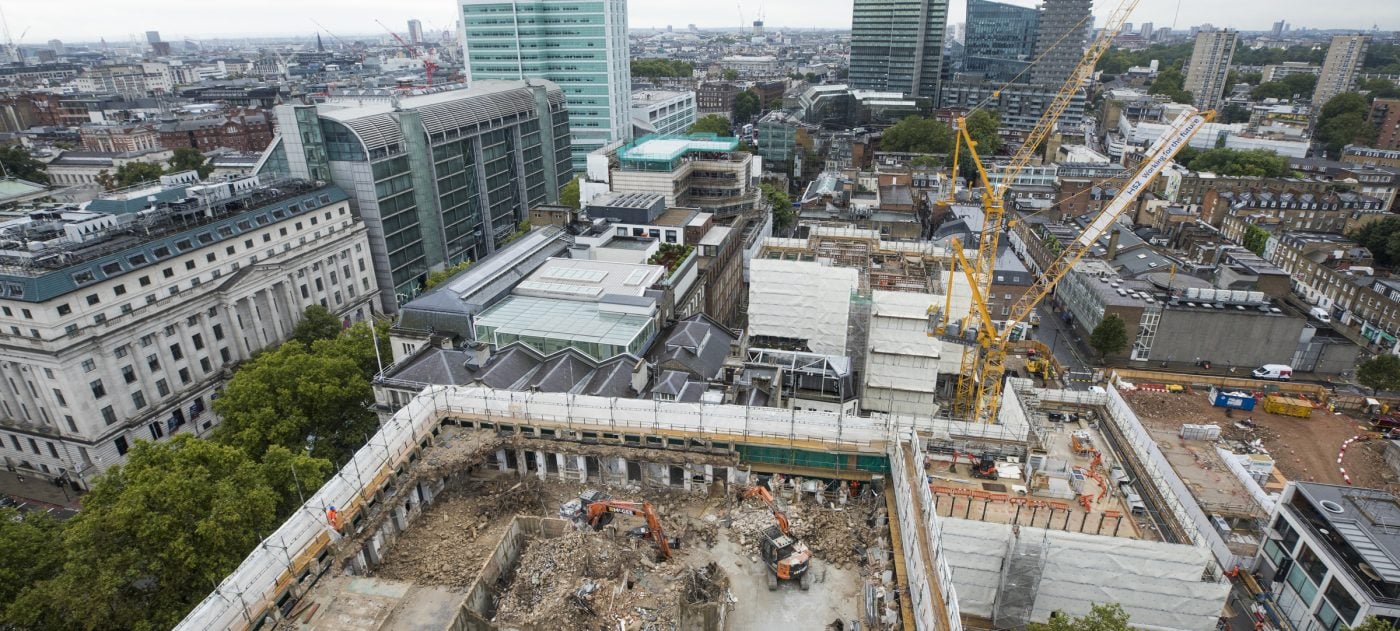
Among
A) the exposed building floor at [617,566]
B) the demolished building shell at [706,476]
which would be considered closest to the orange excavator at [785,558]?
the exposed building floor at [617,566]

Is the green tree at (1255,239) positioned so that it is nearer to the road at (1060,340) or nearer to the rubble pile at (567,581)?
the road at (1060,340)

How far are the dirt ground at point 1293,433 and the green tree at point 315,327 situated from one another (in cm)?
8496

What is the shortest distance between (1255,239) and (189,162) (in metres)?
202

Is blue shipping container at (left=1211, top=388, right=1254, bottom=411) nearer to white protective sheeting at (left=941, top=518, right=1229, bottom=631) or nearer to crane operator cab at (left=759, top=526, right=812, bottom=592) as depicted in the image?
white protective sheeting at (left=941, top=518, right=1229, bottom=631)

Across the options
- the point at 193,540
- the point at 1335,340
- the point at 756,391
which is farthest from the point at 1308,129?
the point at 193,540

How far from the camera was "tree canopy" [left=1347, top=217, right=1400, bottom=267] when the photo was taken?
105 m

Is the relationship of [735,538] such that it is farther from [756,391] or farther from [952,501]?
[756,391]

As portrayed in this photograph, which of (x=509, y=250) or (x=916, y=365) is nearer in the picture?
(x=916, y=365)

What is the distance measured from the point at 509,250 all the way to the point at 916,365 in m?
46.6

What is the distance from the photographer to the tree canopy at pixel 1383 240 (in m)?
105

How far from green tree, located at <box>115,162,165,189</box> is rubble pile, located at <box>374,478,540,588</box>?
5190 inches

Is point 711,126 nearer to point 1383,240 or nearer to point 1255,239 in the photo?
point 1255,239

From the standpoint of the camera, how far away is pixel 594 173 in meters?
104

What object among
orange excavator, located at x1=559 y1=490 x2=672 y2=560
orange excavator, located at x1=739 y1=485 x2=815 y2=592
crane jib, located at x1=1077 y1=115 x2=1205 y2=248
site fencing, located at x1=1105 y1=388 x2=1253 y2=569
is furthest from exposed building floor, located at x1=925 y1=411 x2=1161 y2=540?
crane jib, located at x1=1077 y1=115 x2=1205 y2=248
